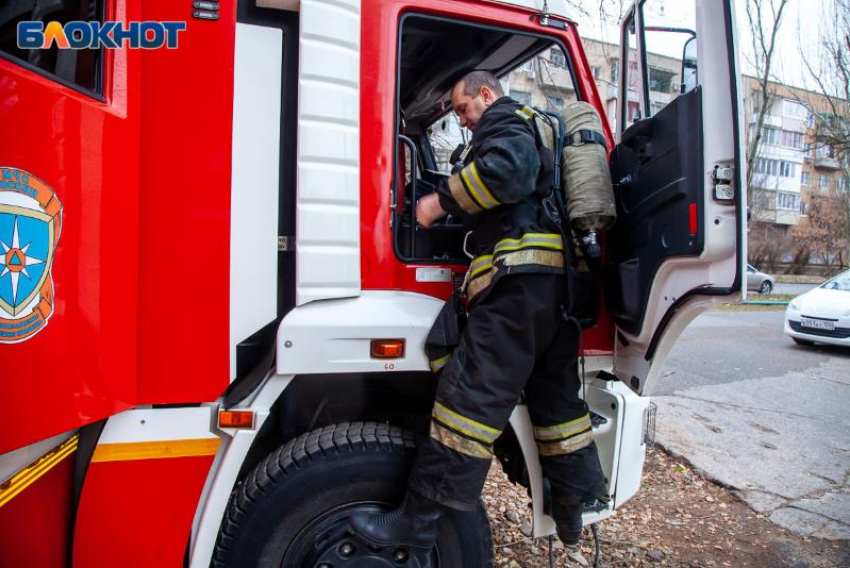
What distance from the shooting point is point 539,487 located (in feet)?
6.89

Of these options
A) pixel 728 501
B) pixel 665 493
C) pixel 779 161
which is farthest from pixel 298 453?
pixel 779 161

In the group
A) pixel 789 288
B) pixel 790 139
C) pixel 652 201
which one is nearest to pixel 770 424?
pixel 652 201

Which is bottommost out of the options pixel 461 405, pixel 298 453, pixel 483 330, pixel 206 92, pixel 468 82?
pixel 298 453

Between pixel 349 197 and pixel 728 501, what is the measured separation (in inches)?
132

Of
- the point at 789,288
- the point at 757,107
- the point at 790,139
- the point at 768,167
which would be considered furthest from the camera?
the point at 790,139

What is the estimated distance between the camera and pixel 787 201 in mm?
38000

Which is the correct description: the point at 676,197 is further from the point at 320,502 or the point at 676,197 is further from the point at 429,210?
the point at 320,502

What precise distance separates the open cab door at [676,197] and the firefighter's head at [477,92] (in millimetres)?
547

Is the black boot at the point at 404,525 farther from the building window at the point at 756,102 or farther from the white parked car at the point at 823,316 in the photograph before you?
the building window at the point at 756,102

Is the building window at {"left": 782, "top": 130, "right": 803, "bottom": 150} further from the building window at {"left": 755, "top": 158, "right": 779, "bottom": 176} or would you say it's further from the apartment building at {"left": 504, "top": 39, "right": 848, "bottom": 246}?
the building window at {"left": 755, "top": 158, "right": 779, "bottom": 176}

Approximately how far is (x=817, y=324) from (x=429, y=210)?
899 cm

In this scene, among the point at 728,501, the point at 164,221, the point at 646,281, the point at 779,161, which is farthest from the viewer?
the point at 779,161

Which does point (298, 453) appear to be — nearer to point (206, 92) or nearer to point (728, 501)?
point (206, 92)

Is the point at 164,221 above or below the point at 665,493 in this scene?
above
